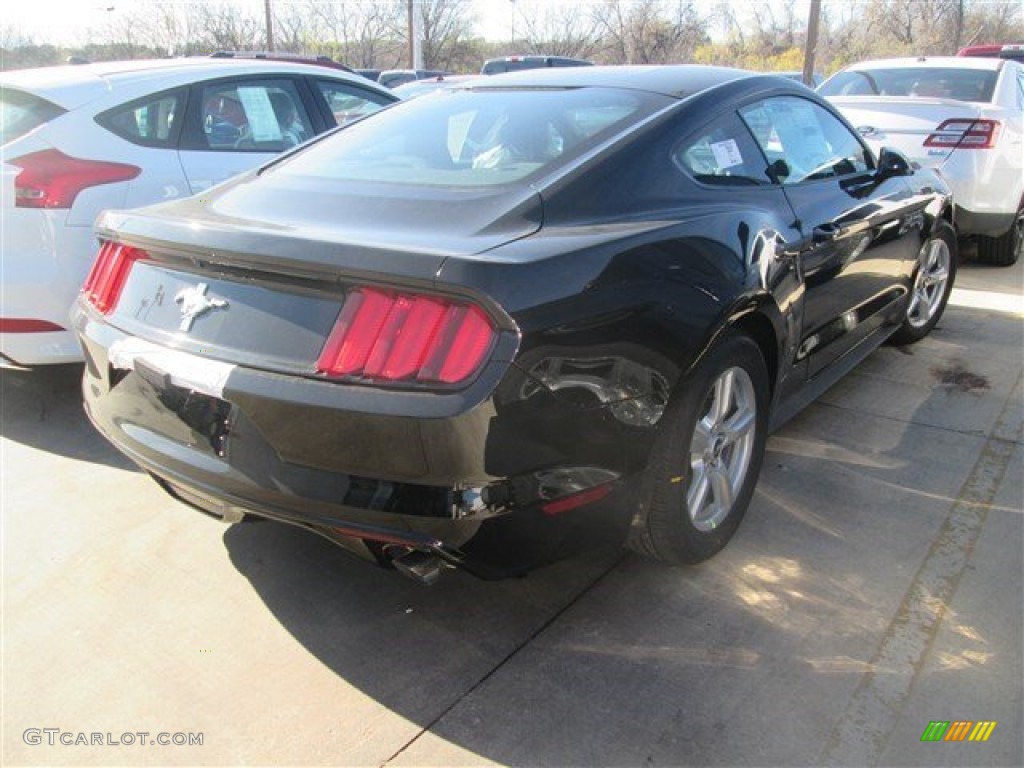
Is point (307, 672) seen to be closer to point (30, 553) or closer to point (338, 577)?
point (338, 577)

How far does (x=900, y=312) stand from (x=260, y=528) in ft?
11.2

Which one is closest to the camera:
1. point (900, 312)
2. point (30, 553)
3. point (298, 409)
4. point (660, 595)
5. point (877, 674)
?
point (298, 409)

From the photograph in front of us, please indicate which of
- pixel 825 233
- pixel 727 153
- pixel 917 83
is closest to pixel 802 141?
pixel 825 233

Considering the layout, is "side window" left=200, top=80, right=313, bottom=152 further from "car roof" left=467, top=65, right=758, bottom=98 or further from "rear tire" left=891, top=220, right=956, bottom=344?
"rear tire" left=891, top=220, right=956, bottom=344

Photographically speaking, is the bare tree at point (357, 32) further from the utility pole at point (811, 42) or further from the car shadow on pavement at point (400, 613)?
the car shadow on pavement at point (400, 613)

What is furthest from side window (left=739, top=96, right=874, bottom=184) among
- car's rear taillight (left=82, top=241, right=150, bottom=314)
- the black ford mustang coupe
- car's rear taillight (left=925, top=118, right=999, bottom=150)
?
car's rear taillight (left=925, top=118, right=999, bottom=150)

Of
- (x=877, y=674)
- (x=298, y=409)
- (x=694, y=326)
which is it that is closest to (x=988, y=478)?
(x=877, y=674)

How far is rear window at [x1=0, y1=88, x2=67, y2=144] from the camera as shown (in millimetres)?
3891

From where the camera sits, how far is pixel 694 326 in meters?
2.40

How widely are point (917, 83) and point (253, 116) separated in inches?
224

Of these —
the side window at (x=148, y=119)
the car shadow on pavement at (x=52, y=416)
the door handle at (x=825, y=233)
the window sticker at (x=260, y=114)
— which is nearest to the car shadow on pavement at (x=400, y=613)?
the car shadow on pavement at (x=52, y=416)

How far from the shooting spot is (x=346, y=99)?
5594mm

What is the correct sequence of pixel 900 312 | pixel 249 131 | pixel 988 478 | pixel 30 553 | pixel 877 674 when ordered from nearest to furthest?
pixel 877 674, pixel 30 553, pixel 988 478, pixel 900 312, pixel 249 131

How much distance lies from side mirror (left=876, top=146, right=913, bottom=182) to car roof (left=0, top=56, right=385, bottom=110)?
334 cm
